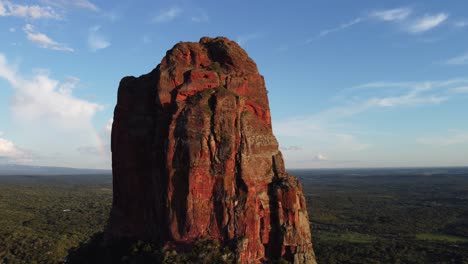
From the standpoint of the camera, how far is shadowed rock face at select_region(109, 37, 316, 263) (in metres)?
25.8

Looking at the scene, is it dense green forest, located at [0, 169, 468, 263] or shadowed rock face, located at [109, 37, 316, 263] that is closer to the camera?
shadowed rock face, located at [109, 37, 316, 263]

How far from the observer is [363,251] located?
76500 mm

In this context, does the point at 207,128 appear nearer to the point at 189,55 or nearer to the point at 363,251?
the point at 189,55

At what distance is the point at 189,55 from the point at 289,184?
11.7 m

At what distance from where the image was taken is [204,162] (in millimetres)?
26016

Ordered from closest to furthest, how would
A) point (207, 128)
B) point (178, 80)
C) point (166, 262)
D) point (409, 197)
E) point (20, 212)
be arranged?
point (166, 262) < point (207, 128) < point (178, 80) < point (20, 212) < point (409, 197)

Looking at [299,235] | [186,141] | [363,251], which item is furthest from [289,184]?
[363,251]

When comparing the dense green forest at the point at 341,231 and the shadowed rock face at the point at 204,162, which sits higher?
the shadowed rock face at the point at 204,162

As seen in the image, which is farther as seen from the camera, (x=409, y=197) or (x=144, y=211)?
(x=409, y=197)

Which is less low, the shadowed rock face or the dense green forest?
the shadowed rock face

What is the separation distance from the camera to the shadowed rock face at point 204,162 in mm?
25844

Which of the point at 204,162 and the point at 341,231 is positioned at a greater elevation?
the point at 204,162

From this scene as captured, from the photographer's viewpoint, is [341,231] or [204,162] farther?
[341,231]

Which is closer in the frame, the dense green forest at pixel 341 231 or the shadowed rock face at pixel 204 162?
the shadowed rock face at pixel 204 162
